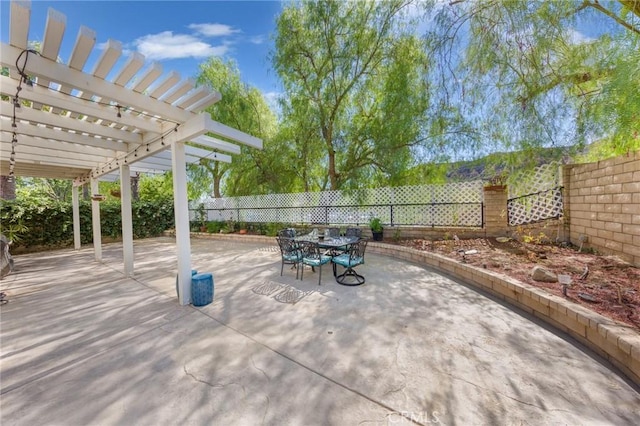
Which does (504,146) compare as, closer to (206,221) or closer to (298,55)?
(298,55)

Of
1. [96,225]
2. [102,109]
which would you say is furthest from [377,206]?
[96,225]

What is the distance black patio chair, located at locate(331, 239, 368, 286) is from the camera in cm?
417

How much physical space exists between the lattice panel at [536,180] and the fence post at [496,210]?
0.79ft

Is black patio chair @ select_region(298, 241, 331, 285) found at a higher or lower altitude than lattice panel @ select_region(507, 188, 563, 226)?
lower

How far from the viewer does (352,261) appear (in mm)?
4219

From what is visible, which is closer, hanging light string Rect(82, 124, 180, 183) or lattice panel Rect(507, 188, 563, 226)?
hanging light string Rect(82, 124, 180, 183)

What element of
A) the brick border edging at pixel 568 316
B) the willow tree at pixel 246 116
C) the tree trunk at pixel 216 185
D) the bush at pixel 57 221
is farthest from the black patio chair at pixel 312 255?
the bush at pixel 57 221

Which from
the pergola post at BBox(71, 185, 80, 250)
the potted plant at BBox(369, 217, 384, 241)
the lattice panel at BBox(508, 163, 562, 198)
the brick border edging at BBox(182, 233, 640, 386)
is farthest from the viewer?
the pergola post at BBox(71, 185, 80, 250)

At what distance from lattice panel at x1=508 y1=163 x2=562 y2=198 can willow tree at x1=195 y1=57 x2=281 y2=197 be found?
6867 mm

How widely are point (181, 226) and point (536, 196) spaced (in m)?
6.85

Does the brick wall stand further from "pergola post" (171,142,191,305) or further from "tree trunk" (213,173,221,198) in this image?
"tree trunk" (213,173,221,198)

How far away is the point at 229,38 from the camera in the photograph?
6.71 m

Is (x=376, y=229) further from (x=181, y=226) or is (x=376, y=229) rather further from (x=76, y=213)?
(x=76, y=213)

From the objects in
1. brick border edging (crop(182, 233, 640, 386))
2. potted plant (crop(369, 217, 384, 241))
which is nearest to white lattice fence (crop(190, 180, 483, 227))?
potted plant (crop(369, 217, 384, 241))
